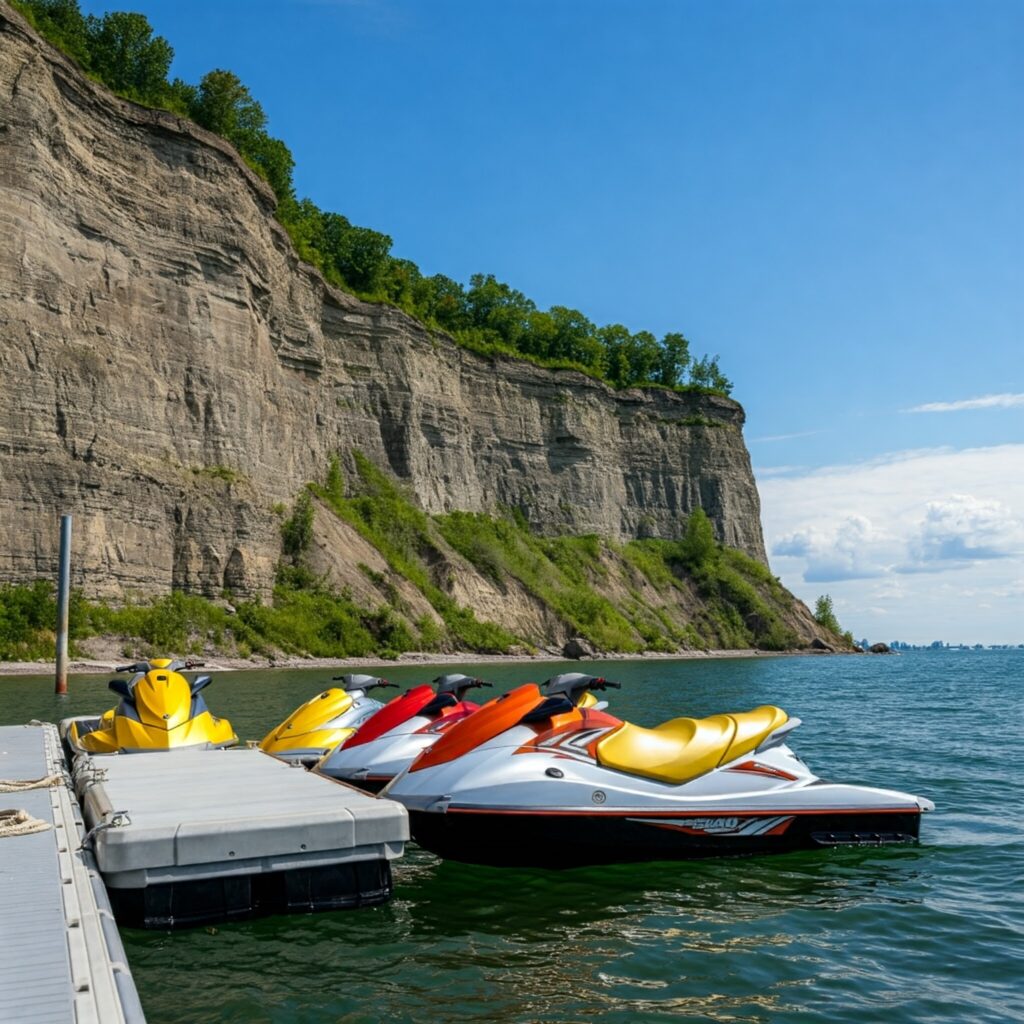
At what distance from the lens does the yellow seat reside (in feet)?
29.2

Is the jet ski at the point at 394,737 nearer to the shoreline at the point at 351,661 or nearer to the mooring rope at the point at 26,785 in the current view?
the mooring rope at the point at 26,785

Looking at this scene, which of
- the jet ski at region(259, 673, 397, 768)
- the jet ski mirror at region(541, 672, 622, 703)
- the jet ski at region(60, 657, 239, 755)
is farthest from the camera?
the jet ski at region(259, 673, 397, 768)

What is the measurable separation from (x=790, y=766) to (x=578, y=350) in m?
88.1

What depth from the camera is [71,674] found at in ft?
109

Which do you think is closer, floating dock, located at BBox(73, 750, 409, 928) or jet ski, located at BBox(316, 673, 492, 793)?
floating dock, located at BBox(73, 750, 409, 928)

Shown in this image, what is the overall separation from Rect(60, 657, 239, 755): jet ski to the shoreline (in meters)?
23.5

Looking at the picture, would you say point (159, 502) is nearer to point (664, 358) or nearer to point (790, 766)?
point (790, 766)

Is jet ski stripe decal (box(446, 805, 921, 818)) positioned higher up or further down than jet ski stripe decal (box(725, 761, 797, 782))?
further down

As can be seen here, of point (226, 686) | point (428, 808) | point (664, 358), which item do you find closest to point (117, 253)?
point (226, 686)

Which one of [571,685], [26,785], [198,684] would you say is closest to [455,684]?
[571,685]

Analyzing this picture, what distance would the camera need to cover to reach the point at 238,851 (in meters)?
6.84

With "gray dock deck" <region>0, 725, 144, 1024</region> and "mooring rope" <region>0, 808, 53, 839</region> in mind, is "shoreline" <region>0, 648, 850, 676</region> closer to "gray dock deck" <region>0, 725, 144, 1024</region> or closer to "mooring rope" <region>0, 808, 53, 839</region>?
"mooring rope" <region>0, 808, 53, 839</region>

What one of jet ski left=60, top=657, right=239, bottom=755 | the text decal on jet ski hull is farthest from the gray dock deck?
the text decal on jet ski hull

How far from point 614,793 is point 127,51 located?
56288 millimetres
